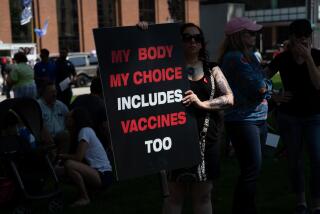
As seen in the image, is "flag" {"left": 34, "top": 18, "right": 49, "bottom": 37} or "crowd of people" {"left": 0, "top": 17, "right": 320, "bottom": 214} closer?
"crowd of people" {"left": 0, "top": 17, "right": 320, "bottom": 214}

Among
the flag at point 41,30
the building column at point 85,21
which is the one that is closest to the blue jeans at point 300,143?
the flag at point 41,30

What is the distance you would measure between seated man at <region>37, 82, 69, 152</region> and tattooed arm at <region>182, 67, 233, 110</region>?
3536 mm

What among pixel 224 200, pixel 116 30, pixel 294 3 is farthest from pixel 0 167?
pixel 294 3

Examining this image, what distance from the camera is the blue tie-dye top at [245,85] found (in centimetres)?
429

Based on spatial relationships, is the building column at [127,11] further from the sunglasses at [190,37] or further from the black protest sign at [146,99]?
the black protest sign at [146,99]

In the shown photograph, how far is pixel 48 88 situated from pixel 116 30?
3.98 meters

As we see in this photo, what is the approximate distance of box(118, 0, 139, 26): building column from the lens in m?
47.3

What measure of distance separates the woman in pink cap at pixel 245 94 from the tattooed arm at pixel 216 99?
21.6 inches

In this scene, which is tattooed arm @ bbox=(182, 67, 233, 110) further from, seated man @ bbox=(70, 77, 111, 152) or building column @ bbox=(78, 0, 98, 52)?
building column @ bbox=(78, 0, 98, 52)

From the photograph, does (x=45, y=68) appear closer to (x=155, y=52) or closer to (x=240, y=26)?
(x=240, y=26)

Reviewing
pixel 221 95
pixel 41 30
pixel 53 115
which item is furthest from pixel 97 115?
pixel 41 30

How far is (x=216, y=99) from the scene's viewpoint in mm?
3678

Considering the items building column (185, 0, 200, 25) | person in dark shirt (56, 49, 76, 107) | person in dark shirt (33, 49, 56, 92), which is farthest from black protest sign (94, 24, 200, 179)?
building column (185, 0, 200, 25)

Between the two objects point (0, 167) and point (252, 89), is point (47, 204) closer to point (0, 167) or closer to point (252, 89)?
point (0, 167)
